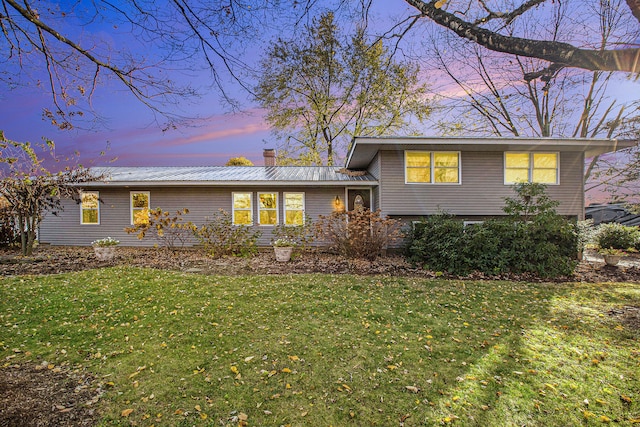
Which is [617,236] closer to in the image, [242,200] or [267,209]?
[267,209]

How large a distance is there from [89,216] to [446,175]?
14.8 m

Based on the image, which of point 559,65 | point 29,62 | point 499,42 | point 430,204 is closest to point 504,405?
point 559,65

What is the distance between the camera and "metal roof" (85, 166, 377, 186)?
11578mm

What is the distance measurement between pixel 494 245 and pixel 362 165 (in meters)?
7.18

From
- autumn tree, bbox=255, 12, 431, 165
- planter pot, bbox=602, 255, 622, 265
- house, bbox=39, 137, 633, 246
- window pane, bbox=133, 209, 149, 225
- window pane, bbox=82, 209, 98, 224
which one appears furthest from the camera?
autumn tree, bbox=255, 12, 431, 165

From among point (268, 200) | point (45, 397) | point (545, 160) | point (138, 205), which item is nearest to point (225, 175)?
point (268, 200)

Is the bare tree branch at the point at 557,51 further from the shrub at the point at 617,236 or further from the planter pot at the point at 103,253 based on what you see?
the shrub at the point at 617,236

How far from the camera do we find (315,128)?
21250 millimetres

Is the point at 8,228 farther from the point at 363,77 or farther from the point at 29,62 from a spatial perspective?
the point at 363,77

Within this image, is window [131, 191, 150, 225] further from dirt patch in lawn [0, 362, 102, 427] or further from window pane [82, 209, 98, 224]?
dirt patch in lawn [0, 362, 102, 427]

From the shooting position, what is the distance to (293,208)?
12.6m

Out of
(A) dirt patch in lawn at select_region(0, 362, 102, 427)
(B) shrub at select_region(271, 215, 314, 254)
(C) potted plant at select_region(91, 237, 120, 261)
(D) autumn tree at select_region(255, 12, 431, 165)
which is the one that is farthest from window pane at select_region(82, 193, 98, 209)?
(A) dirt patch in lawn at select_region(0, 362, 102, 427)

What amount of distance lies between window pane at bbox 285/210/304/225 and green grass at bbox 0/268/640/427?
6.39 m

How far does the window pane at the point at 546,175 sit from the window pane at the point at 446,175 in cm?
302
